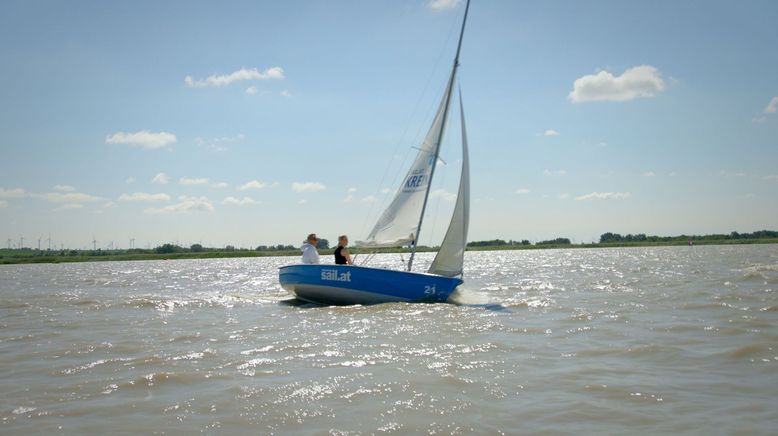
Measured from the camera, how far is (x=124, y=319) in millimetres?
14062

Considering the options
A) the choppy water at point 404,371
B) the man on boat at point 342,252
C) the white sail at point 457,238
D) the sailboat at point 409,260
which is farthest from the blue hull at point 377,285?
the choppy water at point 404,371

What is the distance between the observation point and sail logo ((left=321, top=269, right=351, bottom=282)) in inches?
628

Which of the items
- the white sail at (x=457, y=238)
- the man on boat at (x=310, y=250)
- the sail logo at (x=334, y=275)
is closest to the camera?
the sail logo at (x=334, y=275)

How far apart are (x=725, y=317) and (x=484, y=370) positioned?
22.7ft

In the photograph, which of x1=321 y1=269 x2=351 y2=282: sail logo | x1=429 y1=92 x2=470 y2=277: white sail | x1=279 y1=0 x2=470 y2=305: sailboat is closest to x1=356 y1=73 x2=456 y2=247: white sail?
x1=279 y1=0 x2=470 y2=305: sailboat

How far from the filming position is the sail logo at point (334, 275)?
1596 cm

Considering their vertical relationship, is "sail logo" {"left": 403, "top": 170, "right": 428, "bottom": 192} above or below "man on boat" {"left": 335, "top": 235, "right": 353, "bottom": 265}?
above

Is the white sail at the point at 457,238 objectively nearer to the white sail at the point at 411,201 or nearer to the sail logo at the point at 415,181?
the white sail at the point at 411,201

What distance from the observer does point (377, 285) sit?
51.9 ft

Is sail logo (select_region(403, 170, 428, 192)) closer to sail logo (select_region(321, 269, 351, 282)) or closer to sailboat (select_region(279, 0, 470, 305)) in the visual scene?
sailboat (select_region(279, 0, 470, 305))

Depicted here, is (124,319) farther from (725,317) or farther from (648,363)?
(725,317)

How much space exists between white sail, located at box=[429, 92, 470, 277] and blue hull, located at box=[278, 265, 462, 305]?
100 cm

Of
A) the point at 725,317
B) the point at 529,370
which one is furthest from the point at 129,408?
the point at 725,317

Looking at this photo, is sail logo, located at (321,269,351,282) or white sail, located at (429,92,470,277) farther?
white sail, located at (429,92,470,277)
